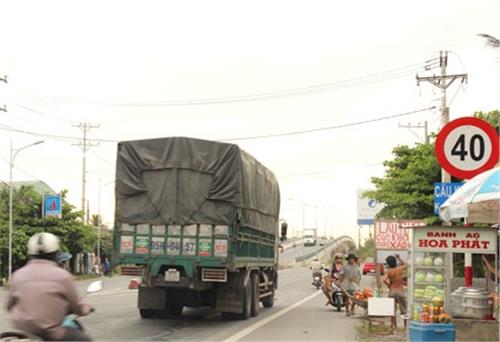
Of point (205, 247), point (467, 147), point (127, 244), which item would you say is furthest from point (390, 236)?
point (467, 147)

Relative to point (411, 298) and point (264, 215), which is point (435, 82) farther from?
point (411, 298)

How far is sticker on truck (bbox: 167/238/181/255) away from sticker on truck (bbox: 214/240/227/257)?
77 cm

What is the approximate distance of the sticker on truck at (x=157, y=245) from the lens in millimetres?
15109

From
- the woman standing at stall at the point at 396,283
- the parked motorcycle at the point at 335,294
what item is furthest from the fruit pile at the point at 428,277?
the parked motorcycle at the point at 335,294

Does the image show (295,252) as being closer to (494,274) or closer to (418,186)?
(418,186)

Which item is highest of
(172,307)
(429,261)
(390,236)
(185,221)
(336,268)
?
(185,221)

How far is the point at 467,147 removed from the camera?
9789 mm

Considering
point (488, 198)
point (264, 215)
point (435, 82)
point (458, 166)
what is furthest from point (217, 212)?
point (435, 82)

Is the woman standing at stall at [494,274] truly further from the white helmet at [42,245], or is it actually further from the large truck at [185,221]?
the white helmet at [42,245]

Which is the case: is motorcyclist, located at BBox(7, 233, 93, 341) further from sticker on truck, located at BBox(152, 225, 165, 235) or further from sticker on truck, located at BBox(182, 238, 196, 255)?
sticker on truck, located at BBox(152, 225, 165, 235)

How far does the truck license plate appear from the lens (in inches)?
583

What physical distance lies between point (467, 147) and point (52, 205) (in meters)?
38.5

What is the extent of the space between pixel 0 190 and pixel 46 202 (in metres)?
6.05

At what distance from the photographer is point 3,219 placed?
45.1 metres
